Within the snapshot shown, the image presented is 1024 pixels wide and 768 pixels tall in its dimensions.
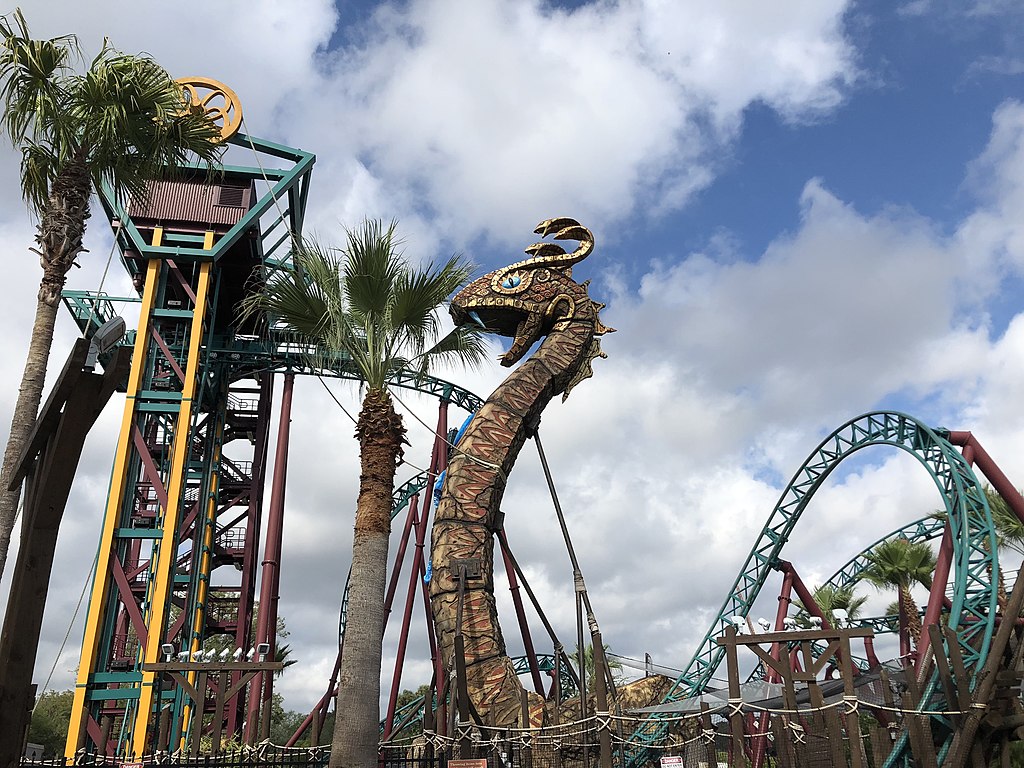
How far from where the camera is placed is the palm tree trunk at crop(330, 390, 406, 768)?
24.3 feet

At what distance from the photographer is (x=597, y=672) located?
938cm

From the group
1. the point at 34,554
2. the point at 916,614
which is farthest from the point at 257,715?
the point at 916,614

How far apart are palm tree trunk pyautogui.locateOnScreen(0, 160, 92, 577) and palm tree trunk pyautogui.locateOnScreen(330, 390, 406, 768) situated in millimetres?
2835

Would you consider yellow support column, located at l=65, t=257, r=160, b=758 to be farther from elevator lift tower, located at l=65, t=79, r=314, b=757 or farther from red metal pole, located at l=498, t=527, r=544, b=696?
red metal pole, located at l=498, t=527, r=544, b=696

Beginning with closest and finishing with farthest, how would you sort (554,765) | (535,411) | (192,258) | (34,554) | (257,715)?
(34,554) < (554,765) < (535,411) < (257,715) < (192,258)

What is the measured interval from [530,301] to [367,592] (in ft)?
23.2

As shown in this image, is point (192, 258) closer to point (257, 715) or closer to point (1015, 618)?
point (257, 715)

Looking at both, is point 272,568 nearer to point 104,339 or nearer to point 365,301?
point 365,301

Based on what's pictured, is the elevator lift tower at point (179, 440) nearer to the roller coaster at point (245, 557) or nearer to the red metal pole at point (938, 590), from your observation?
the roller coaster at point (245, 557)

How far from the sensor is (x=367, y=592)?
7.94 metres

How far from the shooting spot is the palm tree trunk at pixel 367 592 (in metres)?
7.40

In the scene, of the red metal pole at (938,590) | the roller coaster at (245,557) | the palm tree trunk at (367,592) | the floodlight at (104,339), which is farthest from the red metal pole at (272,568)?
the floodlight at (104,339)

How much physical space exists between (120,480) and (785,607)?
14246 millimetres

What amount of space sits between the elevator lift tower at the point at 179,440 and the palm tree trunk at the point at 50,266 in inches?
292
